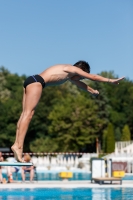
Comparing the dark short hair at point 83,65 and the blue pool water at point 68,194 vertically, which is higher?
the dark short hair at point 83,65

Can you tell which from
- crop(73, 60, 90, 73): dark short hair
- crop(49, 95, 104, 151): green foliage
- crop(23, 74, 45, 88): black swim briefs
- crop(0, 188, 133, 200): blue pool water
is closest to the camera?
crop(23, 74, 45, 88): black swim briefs

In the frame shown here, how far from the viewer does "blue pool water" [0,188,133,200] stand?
40.6ft

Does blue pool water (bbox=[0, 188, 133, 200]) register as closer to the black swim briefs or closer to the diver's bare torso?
the diver's bare torso

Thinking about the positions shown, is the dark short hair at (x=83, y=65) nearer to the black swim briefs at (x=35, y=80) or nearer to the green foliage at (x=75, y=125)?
the black swim briefs at (x=35, y=80)

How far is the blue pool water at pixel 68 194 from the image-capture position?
12375mm

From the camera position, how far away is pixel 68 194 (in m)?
13.4

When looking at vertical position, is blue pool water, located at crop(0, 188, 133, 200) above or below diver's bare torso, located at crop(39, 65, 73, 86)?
below

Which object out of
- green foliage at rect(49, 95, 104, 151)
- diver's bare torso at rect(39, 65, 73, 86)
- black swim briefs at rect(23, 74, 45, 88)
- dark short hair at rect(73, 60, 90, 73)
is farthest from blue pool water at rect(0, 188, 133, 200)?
green foliage at rect(49, 95, 104, 151)

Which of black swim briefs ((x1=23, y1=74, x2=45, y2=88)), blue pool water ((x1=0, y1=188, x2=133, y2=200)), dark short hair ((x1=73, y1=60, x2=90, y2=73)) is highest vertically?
dark short hair ((x1=73, y1=60, x2=90, y2=73))

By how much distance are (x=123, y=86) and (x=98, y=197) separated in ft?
149

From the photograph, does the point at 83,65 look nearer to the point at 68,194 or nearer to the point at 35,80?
the point at 35,80

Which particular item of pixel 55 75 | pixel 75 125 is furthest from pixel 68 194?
pixel 75 125

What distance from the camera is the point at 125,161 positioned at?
26.1m

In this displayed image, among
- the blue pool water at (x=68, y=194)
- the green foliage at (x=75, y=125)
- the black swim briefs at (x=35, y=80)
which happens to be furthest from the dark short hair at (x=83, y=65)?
the green foliage at (x=75, y=125)
